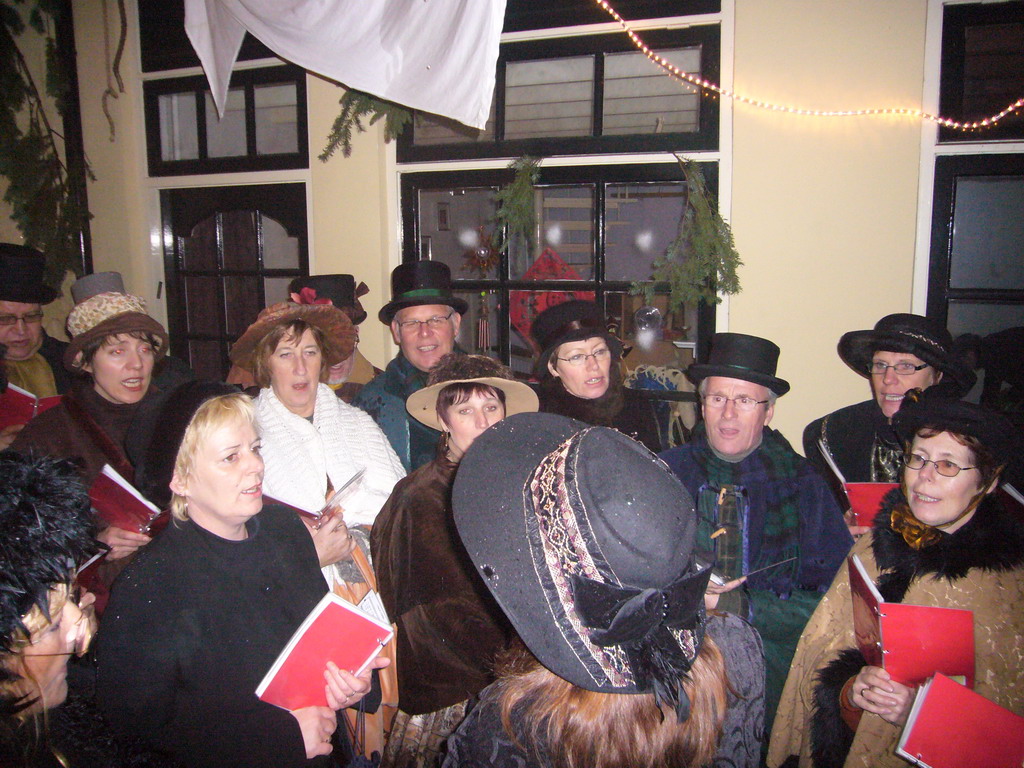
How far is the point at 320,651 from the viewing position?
1.52m

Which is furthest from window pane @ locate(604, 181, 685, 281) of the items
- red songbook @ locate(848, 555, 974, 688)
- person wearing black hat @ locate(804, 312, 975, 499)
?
red songbook @ locate(848, 555, 974, 688)

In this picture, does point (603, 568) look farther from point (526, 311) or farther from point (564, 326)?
point (526, 311)

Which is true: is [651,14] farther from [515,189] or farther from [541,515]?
[541,515]

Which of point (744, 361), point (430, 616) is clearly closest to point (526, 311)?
point (744, 361)

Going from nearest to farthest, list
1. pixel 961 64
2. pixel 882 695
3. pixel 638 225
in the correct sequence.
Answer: pixel 882 695
pixel 961 64
pixel 638 225

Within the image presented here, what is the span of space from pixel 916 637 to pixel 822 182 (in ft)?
8.16

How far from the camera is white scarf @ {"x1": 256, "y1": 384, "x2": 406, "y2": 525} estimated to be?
2383 mm

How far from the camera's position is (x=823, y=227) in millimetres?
→ 3230

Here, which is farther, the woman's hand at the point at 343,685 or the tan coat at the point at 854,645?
the tan coat at the point at 854,645

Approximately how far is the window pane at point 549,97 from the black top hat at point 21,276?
283 centimetres

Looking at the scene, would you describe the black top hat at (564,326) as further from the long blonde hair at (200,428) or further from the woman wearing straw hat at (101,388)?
the woman wearing straw hat at (101,388)

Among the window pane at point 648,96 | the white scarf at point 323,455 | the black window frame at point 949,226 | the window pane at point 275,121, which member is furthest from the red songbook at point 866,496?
the window pane at point 275,121

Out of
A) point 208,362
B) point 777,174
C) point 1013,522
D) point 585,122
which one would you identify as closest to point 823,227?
point 777,174

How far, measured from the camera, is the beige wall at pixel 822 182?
307 cm
